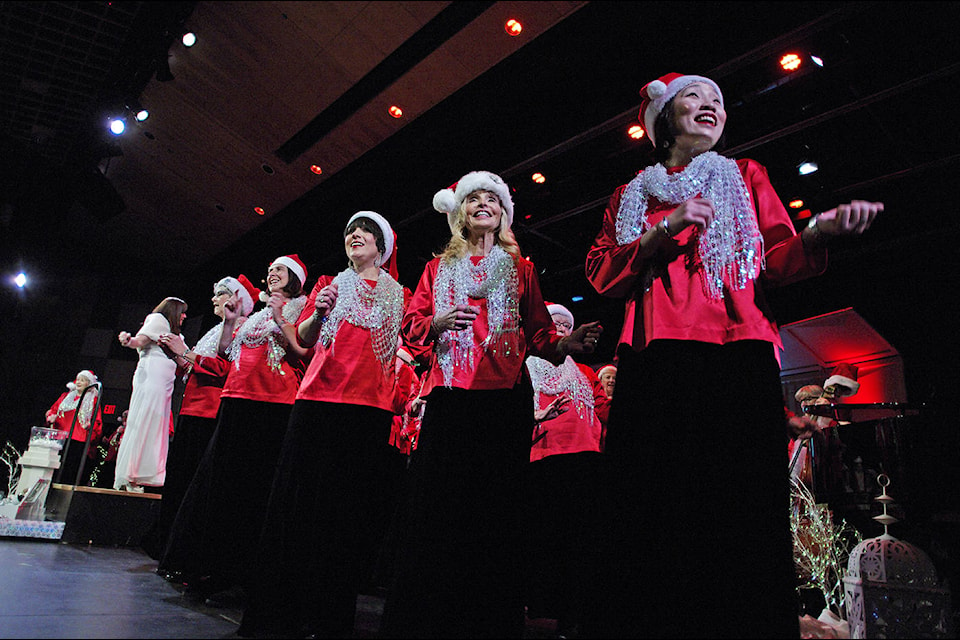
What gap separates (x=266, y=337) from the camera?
324cm

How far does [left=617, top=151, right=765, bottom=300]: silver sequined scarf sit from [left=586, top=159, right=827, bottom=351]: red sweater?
1.3 inches

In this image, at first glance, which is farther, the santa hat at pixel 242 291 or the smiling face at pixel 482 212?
the santa hat at pixel 242 291

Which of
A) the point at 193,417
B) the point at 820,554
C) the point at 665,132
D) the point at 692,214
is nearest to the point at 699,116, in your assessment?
the point at 665,132

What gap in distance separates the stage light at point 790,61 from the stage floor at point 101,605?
4.57 meters

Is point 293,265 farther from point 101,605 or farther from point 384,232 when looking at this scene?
point 101,605

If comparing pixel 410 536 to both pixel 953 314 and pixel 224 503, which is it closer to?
pixel 224 503

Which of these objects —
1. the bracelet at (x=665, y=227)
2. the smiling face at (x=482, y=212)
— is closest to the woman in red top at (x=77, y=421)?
the smiling face at (x=482, y=212)

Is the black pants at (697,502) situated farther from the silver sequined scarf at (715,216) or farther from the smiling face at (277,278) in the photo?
the smiling face at (277,278)

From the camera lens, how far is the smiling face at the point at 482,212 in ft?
8.12

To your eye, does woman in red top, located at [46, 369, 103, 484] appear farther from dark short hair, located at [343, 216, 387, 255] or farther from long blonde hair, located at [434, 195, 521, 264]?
long blonde hair, located at [434, 195, 521, 264]

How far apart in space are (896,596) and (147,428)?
5907 mm

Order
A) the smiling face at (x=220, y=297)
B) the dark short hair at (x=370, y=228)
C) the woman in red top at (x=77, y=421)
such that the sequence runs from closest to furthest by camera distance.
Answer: the dark short hair at (x=370, y=228) → the smiling face at (x=220, y=297) → the woman in red top at (x=77, y=421)

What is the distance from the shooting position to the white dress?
5691mm

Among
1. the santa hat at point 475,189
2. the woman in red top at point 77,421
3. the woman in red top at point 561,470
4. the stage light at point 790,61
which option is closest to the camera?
the santa hat at point 475,189
